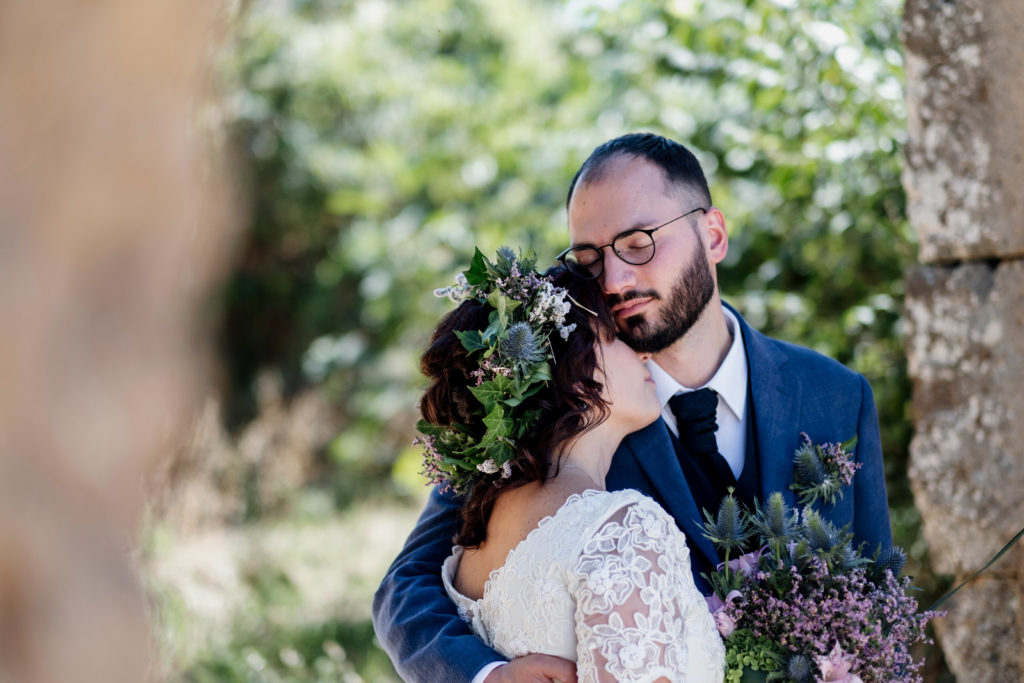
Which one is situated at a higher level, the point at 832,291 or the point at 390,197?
the point at 390,197

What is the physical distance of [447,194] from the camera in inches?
271

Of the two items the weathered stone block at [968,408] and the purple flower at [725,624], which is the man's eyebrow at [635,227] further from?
the purple flower at [725,624]

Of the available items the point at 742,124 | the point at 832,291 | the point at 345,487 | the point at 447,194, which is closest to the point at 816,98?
the point at 742,124

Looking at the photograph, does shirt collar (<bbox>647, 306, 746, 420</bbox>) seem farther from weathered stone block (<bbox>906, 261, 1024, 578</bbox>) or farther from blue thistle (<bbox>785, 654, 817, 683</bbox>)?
blue thistle (<bbox>785, 654, 817, 683</bbox>)

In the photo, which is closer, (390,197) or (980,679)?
(980,679)

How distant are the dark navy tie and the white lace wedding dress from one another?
62cm

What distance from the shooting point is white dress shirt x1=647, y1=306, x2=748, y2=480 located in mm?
2789

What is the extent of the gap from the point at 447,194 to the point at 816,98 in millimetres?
3168

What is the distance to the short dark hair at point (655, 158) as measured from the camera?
9.39 feet

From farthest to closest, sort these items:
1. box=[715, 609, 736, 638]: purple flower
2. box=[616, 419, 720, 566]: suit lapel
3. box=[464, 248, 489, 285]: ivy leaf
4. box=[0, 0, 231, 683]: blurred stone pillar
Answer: box=[616, 419, 720, 566]: suit lapel
box=[464, 248, 489, 285]: ivy leaf
box=[715, 609, 736, 638]: purple flower
box=[0, 0, 231, 683]: blurred stone pillar

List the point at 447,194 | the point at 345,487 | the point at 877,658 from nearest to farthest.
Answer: the point at 877,658 < the point at 447,194 < the point at 345,487

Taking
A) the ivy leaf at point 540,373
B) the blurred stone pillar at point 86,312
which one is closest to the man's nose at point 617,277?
the ivy leaf at point 540,373

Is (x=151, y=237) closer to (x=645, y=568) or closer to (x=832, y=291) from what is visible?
(x=645, y=568)

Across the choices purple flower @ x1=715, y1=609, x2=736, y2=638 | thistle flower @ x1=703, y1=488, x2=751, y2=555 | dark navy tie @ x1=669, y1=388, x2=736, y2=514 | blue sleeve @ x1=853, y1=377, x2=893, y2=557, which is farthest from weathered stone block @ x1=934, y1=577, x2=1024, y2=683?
purple flower @ x1=715, y1=609, x2=736, y2=638
